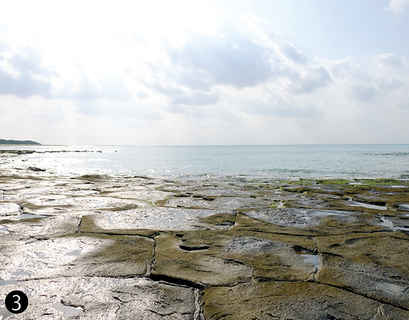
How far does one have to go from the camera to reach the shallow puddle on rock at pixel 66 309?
9.08 feet

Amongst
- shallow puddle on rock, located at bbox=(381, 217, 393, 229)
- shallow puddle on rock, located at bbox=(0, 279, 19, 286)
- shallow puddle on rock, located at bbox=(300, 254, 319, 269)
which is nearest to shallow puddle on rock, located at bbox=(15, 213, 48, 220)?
shallow puddle on rock, located at bbox=(0, 279, 19, 286)

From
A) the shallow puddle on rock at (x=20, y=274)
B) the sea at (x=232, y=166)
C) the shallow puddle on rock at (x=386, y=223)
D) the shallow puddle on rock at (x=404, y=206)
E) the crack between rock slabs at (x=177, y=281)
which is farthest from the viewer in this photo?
the sea at (x=232, y=166)

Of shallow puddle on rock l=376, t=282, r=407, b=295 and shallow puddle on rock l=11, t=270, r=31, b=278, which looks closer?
shallow puddle on rock l=376, t=282, r=407, b=295

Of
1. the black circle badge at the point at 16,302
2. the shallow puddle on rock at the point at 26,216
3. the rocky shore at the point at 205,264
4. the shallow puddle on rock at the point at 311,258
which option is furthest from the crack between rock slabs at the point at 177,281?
the shallow puddle on rock at the point at 26,216

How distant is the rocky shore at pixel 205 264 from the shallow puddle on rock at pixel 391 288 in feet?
0.05

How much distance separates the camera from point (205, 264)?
402 centimetres

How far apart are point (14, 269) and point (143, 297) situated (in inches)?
74.3

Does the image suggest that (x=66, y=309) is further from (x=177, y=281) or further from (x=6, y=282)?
(x=177, y=281)

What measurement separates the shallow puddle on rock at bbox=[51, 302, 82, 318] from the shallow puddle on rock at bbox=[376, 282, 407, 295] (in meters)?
3.24

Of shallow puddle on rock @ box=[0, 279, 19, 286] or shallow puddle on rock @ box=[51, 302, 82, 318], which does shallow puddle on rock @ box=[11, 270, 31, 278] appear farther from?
shallow puddle on rock @ box=[51, 302, 82, 318]

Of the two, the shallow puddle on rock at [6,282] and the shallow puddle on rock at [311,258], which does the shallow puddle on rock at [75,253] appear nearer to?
the shallow puddle on rock at [6,282]

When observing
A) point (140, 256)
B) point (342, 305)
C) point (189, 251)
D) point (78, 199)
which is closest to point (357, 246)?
point (342, 305)

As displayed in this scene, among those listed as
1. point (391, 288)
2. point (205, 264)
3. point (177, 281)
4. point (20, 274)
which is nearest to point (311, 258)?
point (391, 288)

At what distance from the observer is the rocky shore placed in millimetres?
2916
